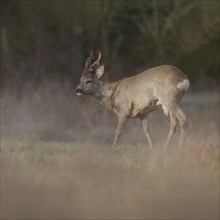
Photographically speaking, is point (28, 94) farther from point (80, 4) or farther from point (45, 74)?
point (80, 4)

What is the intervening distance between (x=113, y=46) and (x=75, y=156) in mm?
16301

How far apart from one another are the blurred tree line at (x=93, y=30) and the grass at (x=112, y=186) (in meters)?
13.4

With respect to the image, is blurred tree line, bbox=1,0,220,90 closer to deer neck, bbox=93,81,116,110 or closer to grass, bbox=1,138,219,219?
deer neck, bbox=93,81,116,110

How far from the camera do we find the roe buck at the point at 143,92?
1438 centimetres

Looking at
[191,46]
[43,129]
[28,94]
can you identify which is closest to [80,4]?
[191,46]

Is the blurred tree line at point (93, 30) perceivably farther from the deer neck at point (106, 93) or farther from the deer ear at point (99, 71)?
the deer neck at point (106, 93)

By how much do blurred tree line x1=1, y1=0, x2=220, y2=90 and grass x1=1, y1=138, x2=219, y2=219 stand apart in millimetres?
13354

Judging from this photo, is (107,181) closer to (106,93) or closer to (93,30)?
(106,93)

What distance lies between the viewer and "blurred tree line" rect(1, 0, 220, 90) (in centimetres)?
2589

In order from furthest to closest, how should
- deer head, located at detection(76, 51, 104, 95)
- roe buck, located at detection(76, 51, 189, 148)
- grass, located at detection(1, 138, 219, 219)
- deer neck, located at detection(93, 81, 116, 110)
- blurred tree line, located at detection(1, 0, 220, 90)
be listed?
blurred tree line, located at detection(1, 0, 220, 90) → deer head, located at detection(76, 51, 104, 95) → deer neck, located at detection(93, 81, 116, 110) → roe buck, located at detection(76, 51, 189, 148) → grass, located at detection(1, 138, 219, 219)

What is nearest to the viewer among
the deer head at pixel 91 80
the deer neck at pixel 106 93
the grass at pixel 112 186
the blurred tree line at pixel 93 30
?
the grass at pixel 112 186

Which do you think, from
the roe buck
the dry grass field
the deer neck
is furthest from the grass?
the deer neck

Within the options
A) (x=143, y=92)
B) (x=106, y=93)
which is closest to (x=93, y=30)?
(x=106, y=93)

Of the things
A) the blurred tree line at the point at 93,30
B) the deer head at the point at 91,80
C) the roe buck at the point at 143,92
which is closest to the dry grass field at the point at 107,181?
the roe buck at the point at 143,92
